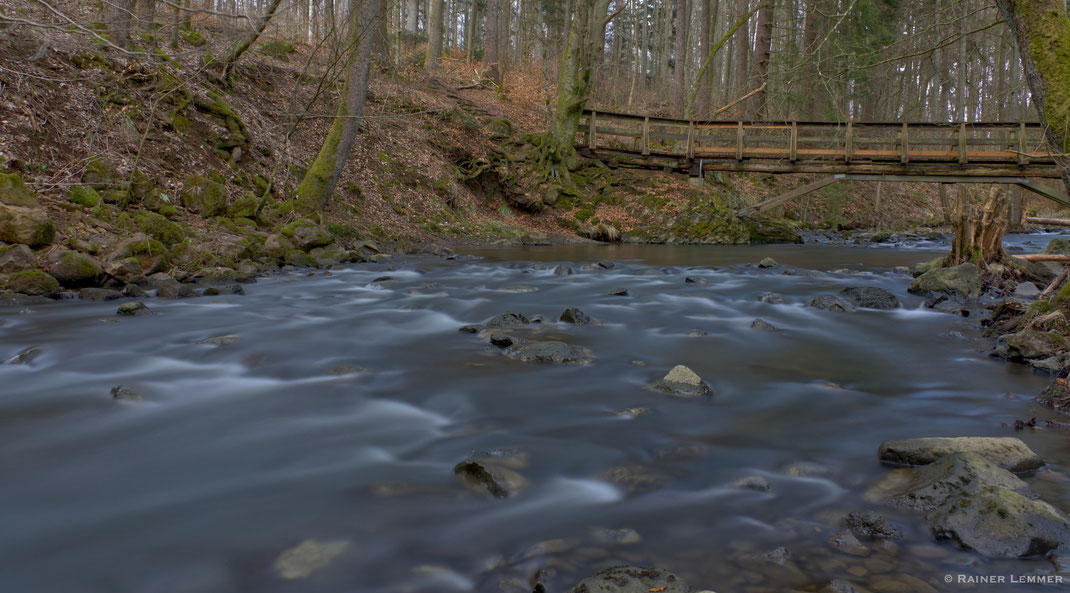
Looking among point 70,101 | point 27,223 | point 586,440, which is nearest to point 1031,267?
point 586,440

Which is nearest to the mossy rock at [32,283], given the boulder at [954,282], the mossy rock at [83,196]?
the mossy rock at [83,196]

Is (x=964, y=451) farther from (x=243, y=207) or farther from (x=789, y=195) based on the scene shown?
(x=789, y=195)

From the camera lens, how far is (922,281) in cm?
855

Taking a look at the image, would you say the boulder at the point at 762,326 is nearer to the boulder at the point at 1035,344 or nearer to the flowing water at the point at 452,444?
the flowing water at the point at 452,444

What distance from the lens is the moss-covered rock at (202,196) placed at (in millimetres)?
10047

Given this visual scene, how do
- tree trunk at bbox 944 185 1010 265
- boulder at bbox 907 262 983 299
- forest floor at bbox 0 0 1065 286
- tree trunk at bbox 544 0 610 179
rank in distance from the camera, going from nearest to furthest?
boulder at bbox 907 262 983 299 < tree trunk at bbox 944 185 1010 265 < forest floor at bbox 0 0 1065 286 < tree trunk at bbox 544 0 610 179

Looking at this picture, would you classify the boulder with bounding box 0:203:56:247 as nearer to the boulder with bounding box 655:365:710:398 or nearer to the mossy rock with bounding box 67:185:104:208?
the mossy rock with bounding box 67:185:104:208

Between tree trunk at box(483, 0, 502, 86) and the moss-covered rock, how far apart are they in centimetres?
1566

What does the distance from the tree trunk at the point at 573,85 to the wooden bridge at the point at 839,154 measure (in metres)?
0.87

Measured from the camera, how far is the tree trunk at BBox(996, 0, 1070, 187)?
5160 millimetres

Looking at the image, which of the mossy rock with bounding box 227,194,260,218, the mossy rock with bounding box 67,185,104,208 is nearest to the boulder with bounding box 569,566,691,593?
the mossy rock with bounding box 67,185,104,208

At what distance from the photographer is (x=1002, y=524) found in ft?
7.95

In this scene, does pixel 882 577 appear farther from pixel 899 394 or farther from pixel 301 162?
pixel 301 162

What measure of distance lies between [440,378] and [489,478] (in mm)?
1820
